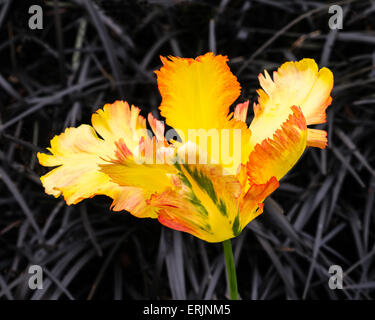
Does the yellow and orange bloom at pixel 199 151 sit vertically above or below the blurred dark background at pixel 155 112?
below

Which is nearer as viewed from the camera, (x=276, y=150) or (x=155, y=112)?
(x=276, y=150)

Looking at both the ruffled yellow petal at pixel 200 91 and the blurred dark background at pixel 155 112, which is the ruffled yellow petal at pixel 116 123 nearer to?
the ruffled yellow petal at pixel 200 91

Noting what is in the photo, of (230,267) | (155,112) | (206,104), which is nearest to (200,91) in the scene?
(206,104)

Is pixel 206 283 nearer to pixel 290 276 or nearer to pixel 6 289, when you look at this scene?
Answer: pixel 290 276

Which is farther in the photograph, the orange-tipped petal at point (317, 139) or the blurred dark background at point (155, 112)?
the blurred dark background at point (155, 112)

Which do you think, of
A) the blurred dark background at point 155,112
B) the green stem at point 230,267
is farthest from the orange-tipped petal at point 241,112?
the blurred dark background at point 155,112

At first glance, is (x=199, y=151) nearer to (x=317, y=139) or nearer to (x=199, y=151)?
(x=199, y=151)

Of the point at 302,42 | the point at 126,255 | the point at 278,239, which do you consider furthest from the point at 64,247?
the point at 302,42

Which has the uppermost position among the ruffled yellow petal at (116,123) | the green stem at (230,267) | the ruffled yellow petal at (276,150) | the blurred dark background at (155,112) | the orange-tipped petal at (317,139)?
the blurred dark background at (155,112)
